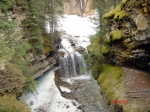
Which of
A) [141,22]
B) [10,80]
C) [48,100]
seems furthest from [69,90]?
[141,22]

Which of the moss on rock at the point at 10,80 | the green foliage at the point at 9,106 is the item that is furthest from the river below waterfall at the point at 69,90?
the green foliage at the point at 9,106

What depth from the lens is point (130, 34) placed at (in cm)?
1658

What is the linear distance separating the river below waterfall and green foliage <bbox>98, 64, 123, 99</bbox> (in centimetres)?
111

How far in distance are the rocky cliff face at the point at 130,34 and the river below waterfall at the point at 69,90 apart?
284 cm

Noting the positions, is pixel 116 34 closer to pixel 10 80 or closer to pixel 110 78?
pixel 110 78

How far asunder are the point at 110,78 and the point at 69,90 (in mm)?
5025

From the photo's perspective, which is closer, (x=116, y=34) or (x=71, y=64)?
(x=116, y=34)

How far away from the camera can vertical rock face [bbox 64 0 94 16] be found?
51969 mm

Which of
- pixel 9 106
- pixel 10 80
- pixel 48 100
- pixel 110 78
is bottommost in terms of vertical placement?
pixel 48 100

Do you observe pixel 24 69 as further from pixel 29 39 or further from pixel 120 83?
pixel 120 83

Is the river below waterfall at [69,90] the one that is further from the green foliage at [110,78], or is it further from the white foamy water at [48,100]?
the green foliage at [110,78]

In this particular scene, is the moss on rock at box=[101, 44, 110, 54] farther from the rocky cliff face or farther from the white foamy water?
the white foamy water

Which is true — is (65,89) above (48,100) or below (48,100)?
above

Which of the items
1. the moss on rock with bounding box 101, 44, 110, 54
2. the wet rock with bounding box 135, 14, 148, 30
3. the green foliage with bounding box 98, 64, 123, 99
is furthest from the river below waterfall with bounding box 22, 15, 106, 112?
the wet rock with bounding box 135, 14, 148, 30
